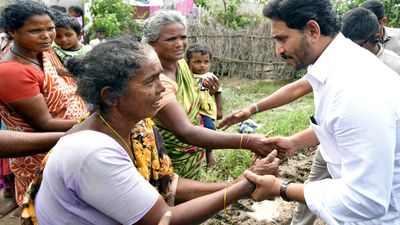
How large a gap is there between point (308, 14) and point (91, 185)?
1.26 meters

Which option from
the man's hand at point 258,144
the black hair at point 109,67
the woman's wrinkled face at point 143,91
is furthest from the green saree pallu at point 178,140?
the black hair at point 109,67

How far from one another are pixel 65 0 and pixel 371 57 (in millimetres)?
12792

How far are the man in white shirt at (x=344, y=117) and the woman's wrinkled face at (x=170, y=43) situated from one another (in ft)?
2.99

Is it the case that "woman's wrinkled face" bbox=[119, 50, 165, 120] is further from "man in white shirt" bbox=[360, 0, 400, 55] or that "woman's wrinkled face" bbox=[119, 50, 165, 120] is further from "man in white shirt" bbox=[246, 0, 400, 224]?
"man in white shirt" bbox=[360, 0, 400, 55]

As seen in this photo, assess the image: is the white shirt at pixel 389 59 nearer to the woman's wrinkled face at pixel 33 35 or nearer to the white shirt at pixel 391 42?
the white shirt at pixel 391 42

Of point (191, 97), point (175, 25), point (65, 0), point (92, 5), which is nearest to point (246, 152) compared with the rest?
point (191, 97)

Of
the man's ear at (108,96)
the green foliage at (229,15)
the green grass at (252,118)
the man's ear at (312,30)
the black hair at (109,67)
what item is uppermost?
the man's ear at (312,30)

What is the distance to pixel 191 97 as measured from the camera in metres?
2.87

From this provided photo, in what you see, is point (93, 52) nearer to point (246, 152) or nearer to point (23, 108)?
point (23, 108)

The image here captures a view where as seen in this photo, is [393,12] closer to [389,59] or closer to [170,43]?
[389,59]

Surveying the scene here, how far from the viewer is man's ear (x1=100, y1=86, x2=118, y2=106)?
68.8 inches

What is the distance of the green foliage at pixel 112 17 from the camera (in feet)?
30.2

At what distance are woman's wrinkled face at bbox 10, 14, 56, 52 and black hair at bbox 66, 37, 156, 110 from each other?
113cm

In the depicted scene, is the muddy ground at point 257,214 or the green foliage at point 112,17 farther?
the green foliage at point 112,17
